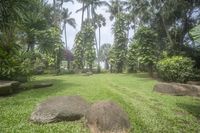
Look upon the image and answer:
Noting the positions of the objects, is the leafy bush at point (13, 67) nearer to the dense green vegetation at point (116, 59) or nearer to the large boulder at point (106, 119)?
the dense green vegetation at point (116, 59)

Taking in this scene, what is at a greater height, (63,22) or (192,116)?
(63,22)

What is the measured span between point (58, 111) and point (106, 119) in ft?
6.16

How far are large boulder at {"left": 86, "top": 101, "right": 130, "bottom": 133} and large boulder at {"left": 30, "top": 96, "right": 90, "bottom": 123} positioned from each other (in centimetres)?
67

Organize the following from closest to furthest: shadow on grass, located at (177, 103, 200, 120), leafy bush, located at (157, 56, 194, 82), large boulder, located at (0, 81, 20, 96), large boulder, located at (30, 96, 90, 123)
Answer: large boulder, located at (30, 96, 90, 123), shadow on grass, located at (177, 103, 200, 120), large boulder, located at (0, 81, 20, 96), leafy bush, located at (157, 56, 194, 82)

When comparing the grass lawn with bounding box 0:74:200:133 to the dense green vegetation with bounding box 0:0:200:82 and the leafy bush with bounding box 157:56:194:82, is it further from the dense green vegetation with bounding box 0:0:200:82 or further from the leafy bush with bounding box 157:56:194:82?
the leafy bush with bounding box 157:56:194:82

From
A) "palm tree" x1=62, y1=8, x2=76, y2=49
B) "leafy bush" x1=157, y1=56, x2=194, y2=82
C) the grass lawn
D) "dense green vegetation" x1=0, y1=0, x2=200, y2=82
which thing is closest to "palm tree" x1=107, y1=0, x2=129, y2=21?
"dense green vegetation" x1=0, y1=0, x2=200, y2=82

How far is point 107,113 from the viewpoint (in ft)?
23.7

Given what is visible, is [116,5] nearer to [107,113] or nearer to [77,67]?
[77,67]

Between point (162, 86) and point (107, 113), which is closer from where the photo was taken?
point (107, 113)

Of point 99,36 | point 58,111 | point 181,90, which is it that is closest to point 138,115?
point 58,111

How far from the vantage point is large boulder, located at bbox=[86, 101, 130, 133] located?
6.90 meters

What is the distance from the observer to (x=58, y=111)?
26.3ft

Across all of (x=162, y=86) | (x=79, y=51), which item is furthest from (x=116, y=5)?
(x=162, y=86)

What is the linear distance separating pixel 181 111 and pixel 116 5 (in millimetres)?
40909
